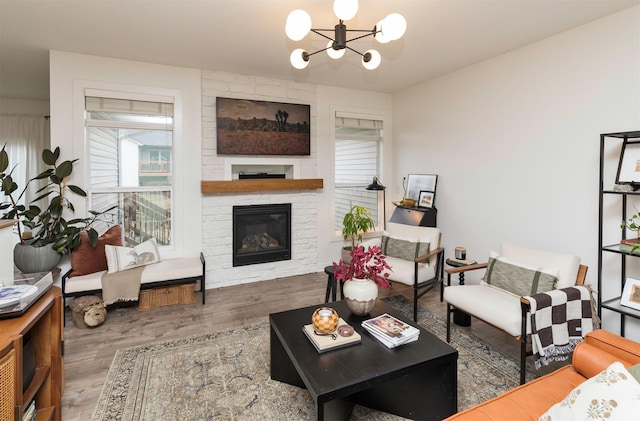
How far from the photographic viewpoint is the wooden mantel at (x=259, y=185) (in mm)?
3895

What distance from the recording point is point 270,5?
7.93 ft

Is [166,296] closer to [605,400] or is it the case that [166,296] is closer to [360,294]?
[360,294]

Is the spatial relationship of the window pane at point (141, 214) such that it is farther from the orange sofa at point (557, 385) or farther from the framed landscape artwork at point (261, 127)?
the orange sofa at point (557, 385)

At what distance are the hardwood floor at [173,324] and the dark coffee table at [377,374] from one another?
117 centimetres

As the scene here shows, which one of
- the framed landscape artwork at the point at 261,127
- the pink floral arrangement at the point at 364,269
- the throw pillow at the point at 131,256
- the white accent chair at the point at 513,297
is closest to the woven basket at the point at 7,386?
the pink floral arrangement at the point at 364,269

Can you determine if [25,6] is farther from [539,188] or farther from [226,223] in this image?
[539,188]

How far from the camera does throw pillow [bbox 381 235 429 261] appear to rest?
135 inches

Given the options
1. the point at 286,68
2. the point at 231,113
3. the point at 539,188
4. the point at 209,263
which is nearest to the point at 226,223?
the point at 209,263

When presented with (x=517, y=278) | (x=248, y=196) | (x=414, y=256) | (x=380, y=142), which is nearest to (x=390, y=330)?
(x=517, y=278)

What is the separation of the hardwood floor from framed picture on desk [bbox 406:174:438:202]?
1.34 m

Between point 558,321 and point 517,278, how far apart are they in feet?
1.41

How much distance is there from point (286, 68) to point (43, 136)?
4.28 meters

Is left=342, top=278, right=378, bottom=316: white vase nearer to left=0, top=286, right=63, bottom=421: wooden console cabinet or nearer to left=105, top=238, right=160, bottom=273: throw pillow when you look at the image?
left=0, top=286, right=63, bottom=421: wooden console cabinet

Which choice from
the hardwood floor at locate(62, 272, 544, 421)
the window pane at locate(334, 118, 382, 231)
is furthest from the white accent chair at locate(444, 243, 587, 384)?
the window pane at locate(334, 118, 382, 231)
